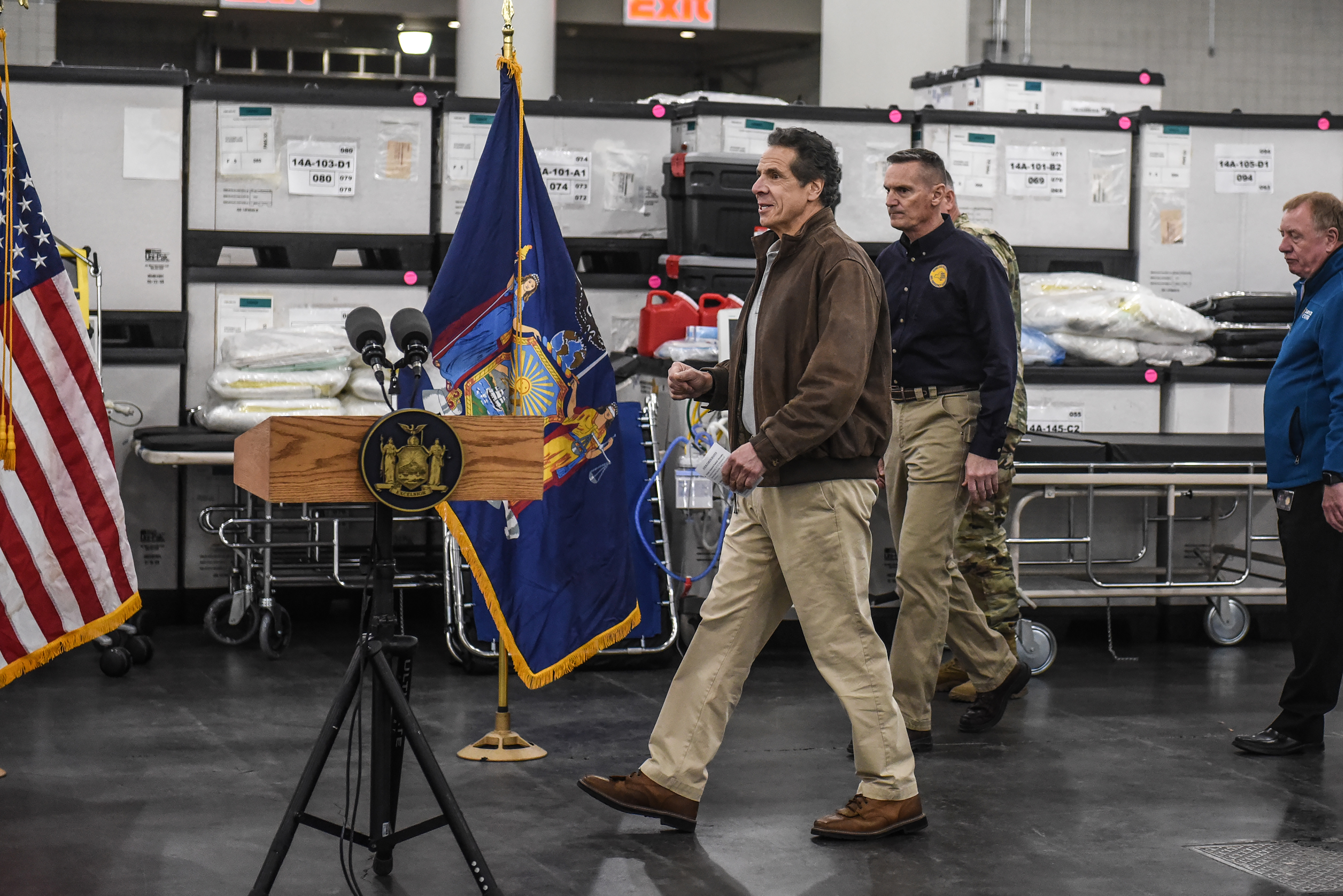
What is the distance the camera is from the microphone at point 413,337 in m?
3.51

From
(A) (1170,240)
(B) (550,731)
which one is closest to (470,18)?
(A) (1170,240)

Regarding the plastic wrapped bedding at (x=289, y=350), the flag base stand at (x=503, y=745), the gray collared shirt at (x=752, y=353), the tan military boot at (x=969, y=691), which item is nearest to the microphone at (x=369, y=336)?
the gray collared shirt at (x=752, y=353)

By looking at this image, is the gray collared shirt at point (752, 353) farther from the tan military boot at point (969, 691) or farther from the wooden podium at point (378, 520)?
the tan military boot at point (969, 691)

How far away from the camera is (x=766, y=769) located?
4.73 meters

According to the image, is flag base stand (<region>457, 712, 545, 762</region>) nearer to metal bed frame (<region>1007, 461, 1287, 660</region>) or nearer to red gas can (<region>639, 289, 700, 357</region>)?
metal bed frame (<region>1007, 461, 1287, 660</region>)

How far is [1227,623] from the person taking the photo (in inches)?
277

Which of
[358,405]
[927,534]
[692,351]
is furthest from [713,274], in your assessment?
[927,534]

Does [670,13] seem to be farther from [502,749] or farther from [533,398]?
[502,749]

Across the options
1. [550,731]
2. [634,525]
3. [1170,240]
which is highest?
[1170,240]

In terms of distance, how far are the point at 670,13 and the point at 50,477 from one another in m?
9.55

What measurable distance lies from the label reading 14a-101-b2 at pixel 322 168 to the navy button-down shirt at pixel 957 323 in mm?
3125

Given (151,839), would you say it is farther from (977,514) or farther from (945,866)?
(977,514)

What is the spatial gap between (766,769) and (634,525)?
1912mm

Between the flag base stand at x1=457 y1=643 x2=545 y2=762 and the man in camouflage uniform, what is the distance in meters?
1.58
